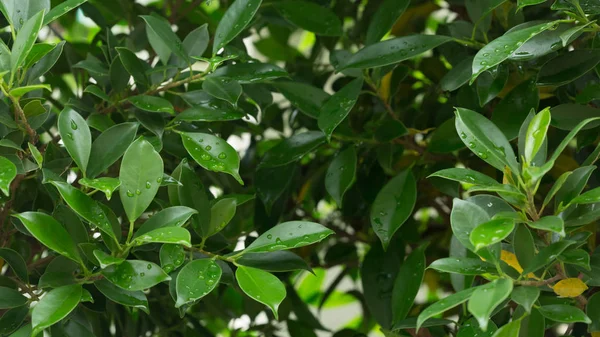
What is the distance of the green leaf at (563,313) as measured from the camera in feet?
1.73

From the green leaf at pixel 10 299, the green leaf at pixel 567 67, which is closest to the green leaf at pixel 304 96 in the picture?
the green leaf at pixel 567 67

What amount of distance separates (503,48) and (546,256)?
0.16m

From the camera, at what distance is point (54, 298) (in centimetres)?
54

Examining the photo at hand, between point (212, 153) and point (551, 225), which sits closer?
point (551, 225)

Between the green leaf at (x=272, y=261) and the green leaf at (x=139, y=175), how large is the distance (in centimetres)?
12

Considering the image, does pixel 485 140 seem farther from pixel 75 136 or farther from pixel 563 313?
pixel 75 136

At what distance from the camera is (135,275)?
55 cm

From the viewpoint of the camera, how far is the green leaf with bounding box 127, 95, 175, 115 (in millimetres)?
662

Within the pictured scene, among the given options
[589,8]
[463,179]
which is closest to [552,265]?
[463,179]

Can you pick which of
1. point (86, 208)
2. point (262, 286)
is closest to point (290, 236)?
point (262, 286)

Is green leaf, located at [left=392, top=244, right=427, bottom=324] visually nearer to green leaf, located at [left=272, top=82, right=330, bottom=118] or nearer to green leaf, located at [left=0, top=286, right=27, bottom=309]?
green leaf, located at [left=272, top=82, right=330, bottom=118]

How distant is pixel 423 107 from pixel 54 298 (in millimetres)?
558

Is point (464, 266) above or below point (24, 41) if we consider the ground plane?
below

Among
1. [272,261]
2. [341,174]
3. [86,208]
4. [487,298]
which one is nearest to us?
[487,298]
